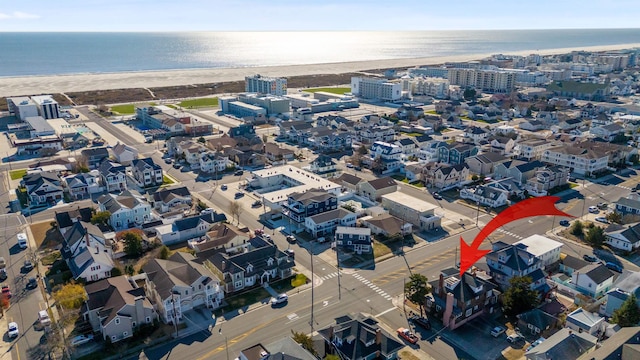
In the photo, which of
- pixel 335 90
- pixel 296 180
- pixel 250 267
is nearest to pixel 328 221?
pixel 250 267

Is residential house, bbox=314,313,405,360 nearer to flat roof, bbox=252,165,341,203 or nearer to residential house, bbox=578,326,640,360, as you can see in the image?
residential house, bbox=578,326,640,360

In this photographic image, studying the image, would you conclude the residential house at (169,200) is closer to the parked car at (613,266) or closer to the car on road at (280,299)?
the car on road at (280,299)

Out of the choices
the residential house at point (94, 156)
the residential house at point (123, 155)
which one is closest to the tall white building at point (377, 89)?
the residential house at point (123, 155)

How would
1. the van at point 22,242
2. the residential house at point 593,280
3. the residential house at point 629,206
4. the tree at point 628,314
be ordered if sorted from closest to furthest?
the tree at point 628,314 < the residential house at point 593,280 < the van at point 22,242 < the residential house at point 629,206

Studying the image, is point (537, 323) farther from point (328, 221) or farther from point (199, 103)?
point (199, 103)

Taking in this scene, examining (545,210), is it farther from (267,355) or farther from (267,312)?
(267,355)

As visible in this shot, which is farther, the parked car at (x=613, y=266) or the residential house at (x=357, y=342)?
the parked car at (x=613, y=266)
